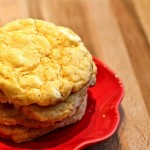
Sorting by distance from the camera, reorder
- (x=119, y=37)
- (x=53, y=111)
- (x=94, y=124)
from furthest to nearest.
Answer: (x=119, y=37) < (x=94, y=124) < (x=53, y=111)

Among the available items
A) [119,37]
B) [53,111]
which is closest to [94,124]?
[53,111]

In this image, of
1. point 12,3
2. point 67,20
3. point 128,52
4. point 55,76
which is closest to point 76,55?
point 55,76

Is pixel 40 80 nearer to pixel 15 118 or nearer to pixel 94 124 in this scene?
pixel 15 118

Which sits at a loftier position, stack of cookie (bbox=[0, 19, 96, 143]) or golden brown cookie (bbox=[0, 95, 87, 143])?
stack of cookie (bbox=[0, 19, 96, 143])

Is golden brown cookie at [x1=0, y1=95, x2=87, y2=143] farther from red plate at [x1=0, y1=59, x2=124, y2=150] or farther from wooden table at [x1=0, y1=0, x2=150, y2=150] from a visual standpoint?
wooden table at [x1=0, y1=0, x2=150, y2=150]

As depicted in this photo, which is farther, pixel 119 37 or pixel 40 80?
pixel 119 37

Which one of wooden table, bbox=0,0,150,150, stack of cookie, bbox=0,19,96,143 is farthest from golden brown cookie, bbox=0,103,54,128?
wooden table, bbox=0,0,150,150
